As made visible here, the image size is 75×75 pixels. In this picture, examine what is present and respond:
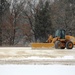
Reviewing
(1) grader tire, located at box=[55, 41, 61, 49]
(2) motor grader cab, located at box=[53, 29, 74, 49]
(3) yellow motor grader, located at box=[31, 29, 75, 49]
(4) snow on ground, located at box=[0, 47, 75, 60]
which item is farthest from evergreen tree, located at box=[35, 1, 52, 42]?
(4) snow on ground, located at box=[0, 47, 75, 60]

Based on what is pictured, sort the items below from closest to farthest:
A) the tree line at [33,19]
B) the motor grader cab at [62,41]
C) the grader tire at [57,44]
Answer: the grader tire at [57,44], the motor grader cab at [62,41], the tree line at [33,19]

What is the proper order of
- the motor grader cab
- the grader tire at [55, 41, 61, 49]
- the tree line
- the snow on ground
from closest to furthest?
the snow on ground, the grader tire at [55, 41, 61, 49], the motor grader cab, the tree line

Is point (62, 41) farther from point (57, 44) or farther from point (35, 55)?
point (35, 55)

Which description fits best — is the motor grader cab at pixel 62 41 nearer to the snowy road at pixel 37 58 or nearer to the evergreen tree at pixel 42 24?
the snowy road at pixel 37 58

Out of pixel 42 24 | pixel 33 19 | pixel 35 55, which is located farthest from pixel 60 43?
pixel 33 19

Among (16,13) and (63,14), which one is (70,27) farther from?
(16,13)

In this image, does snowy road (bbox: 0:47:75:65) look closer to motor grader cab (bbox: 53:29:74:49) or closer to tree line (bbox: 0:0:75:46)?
motor grader cab (bbox: 53:29:74:49)

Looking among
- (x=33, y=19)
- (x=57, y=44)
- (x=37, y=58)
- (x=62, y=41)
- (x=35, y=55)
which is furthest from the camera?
(x=33, y=19)

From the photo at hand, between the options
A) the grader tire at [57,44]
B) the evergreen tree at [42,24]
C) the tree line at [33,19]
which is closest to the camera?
the grader tire at [57,44]

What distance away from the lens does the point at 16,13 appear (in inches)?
2232

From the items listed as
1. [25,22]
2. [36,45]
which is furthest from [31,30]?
[36,45]

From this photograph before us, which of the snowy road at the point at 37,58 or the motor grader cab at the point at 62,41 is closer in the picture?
the snowy road at the point at 37,58

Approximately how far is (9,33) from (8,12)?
14.2 ft

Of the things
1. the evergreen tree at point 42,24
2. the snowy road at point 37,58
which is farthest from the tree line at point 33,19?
the snowy road at point 37,58
